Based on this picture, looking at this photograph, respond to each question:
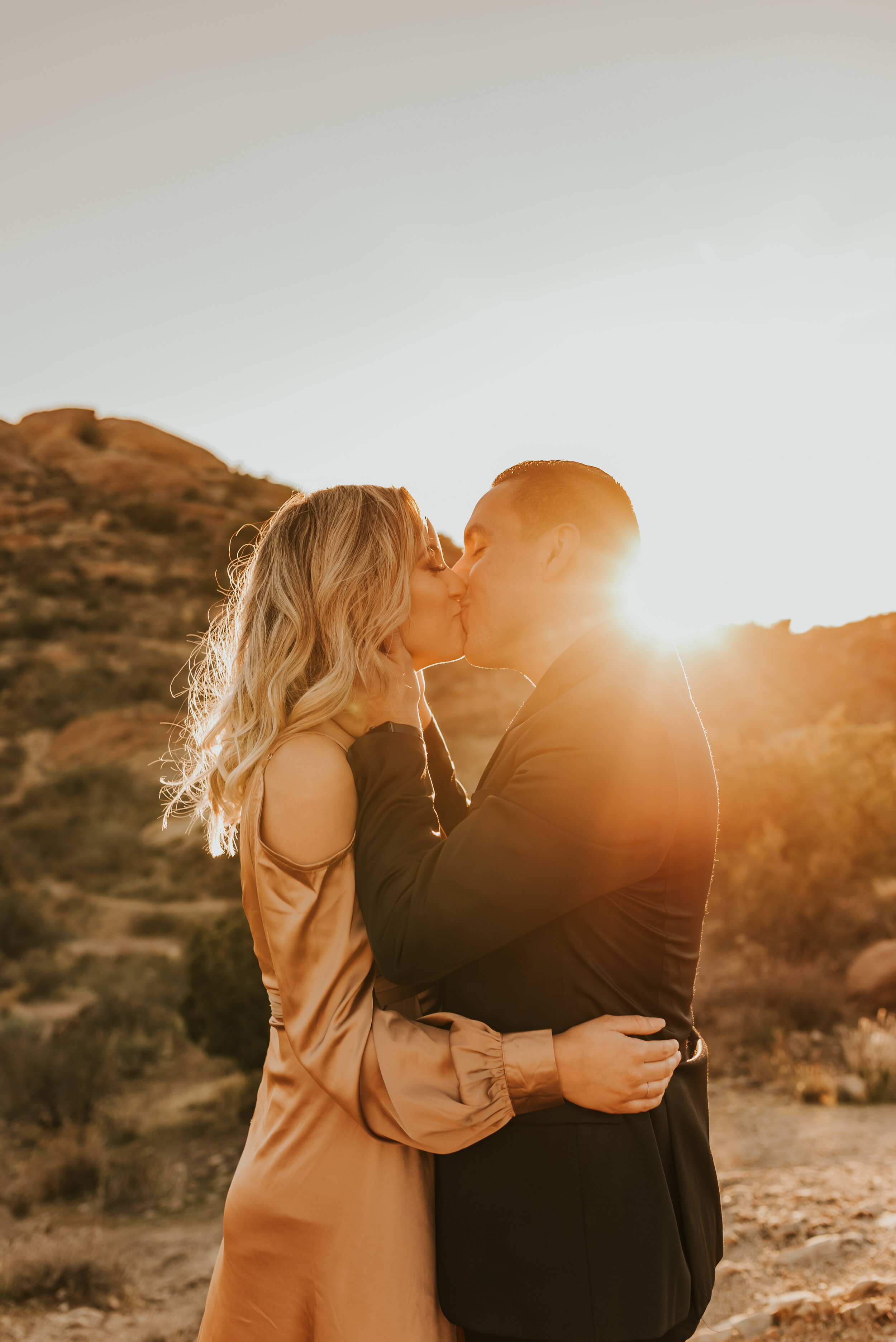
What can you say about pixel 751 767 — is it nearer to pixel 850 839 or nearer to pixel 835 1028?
pixel 850 839

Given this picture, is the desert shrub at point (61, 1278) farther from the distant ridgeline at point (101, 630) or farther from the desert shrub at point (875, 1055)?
the desert shrub at point (875, 1055)

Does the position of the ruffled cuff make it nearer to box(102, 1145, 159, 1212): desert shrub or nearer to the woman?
the woman

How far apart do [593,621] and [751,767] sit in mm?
10647

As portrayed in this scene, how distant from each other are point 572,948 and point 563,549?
0.99 m

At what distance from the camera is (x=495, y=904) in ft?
4.85

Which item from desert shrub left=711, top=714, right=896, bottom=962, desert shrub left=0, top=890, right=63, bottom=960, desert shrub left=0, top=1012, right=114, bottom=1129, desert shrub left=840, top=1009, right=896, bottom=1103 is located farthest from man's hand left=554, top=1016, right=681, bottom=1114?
desert shrub left=0, top=890, right=63, bottom=960

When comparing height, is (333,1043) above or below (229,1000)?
above

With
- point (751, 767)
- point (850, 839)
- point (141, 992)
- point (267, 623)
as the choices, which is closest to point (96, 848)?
point (141, 992)

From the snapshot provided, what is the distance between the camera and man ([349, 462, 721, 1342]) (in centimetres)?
151

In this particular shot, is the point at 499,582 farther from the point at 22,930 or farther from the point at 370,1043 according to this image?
the point at 22,930

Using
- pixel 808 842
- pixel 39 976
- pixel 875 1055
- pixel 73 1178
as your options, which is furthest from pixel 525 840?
pixel 39 976

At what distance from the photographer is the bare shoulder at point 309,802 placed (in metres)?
1.75

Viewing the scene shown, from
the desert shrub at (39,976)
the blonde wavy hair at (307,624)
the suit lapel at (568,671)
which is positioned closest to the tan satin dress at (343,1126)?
the blonde wavy hair at (307,624)

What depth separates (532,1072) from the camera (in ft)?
5.19
